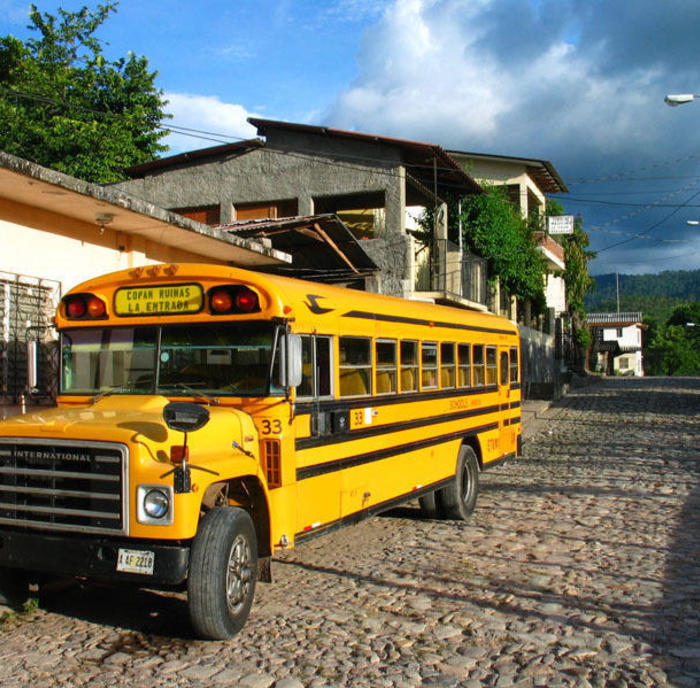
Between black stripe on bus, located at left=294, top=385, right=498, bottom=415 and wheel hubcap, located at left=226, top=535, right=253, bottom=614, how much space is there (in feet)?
3.51

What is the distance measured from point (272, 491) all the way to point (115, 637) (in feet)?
4.45

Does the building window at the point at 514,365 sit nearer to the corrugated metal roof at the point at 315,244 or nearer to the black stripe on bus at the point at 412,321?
the black stripe on bus at the point at 412,321

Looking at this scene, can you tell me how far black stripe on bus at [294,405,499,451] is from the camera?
602 centimetres

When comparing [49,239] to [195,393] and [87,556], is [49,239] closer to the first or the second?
[195,393]

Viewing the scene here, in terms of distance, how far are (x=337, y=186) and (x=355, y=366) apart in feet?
52.6

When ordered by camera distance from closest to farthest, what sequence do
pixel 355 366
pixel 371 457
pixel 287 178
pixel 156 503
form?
pixel 156 503, pixel 355 366, pixel 371 457, pixel 287 178

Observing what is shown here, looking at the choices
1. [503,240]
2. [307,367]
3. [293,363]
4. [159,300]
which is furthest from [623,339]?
[293,363]

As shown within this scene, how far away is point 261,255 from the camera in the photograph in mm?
13055

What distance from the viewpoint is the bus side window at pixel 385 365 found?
727 centimetres

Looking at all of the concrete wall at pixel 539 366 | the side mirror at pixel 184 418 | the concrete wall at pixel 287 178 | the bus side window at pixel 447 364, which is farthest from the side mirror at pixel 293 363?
the concrete wall at pixel 539 366

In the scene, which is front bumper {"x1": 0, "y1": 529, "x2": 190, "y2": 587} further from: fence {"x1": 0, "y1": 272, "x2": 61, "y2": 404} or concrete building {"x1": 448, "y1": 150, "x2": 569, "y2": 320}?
concrete building {"x1": 448, "y1": 150, "x2": 569, "y2": 320}

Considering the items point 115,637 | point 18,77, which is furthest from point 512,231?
point 115,637

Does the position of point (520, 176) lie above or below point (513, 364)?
above

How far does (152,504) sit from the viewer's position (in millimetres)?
4773
